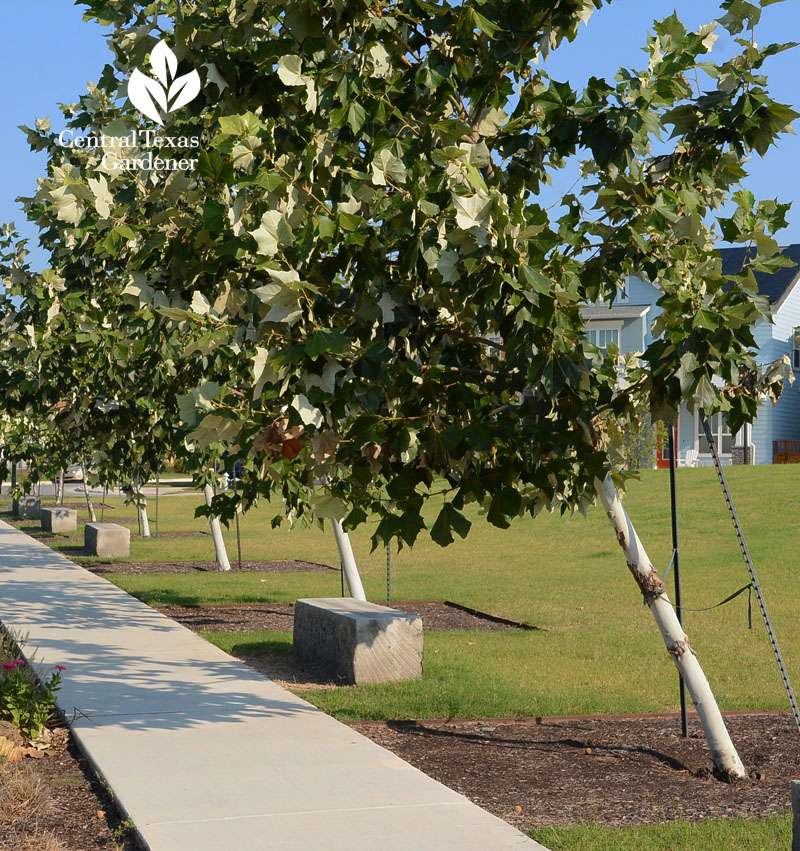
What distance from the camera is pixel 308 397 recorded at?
15.6 ft

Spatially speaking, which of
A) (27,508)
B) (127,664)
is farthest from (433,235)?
(27,508)

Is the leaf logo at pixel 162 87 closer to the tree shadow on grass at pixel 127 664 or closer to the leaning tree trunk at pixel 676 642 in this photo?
the leaning tree trunk at pixel 676 642

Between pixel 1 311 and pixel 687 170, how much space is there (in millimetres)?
10365

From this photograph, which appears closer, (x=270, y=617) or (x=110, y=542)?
(x=270, y=617)

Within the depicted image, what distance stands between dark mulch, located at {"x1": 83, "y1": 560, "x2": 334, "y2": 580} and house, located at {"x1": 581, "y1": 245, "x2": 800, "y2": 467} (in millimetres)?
22032

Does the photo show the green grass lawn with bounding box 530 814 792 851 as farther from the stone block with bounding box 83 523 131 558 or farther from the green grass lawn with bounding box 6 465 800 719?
the stone block with bounding box 83 523 131 558

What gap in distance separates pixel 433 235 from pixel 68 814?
3475mm

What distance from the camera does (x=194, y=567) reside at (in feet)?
61.6

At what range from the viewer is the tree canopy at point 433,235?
461 centimetres

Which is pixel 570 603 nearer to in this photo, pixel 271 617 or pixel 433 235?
pixel 271 617

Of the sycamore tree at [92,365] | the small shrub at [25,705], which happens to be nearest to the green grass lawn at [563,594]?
the small shrub at [25,705]

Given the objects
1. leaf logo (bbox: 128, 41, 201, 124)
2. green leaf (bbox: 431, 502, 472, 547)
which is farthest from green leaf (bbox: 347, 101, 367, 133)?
green leaf (bbox: 431, 502, 472, 547)

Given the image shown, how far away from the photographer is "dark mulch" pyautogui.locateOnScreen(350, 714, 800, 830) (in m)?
5.78

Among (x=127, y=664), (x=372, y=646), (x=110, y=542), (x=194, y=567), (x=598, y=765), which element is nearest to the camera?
(x=598, y=765)
